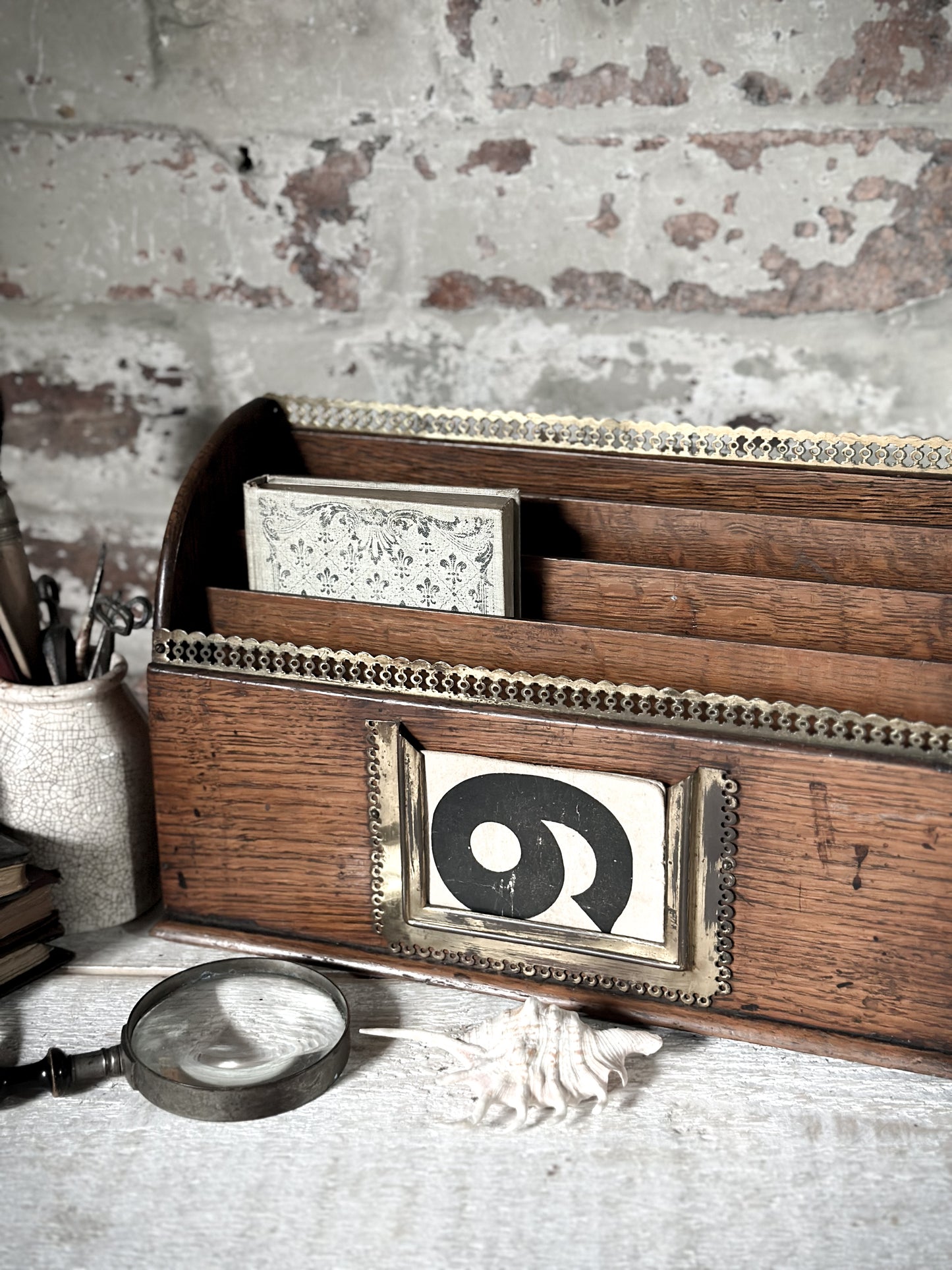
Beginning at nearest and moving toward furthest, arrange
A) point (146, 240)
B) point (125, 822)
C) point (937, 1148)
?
point (937, 1148) → point (125, 822) → point (146, 240)

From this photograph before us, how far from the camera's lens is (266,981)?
3.25ft

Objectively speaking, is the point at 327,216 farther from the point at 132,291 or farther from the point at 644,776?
the point at 644,776

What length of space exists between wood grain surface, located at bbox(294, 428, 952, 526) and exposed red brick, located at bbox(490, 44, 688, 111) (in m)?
0.36

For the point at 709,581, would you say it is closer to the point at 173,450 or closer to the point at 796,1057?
the point at 796,1057

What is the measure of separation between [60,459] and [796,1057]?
1064 mm

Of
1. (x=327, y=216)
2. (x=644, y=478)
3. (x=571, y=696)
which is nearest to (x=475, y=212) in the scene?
(x=327, y=216)

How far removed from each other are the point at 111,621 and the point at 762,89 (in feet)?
2.50

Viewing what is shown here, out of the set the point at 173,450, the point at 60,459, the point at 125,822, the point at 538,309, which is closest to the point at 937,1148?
the point at 125,822

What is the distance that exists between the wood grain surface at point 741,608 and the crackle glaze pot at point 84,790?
0.38m

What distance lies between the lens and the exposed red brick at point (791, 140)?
1.16 m

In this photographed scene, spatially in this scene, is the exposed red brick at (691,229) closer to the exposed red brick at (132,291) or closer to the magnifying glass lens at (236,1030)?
the exposed red brick at (132,291)

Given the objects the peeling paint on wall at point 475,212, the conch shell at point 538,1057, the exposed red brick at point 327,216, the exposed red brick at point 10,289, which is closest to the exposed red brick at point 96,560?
the peeling paint on wall at point 475,212

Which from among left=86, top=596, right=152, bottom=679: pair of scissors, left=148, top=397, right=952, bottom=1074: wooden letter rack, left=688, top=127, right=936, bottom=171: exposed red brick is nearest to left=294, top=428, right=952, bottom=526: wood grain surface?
left=148, top=397, right=952, bottom=1074: wooden letter rack

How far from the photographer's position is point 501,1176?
0.84 metres
